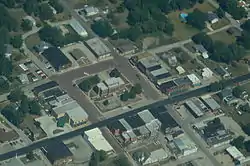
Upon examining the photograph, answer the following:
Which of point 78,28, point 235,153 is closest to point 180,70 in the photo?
point 78,28

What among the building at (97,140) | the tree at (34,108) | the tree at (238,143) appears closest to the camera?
the building at (97,140)

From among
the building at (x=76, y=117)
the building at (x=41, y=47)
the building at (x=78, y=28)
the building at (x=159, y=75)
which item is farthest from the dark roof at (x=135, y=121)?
the building at (x=78, y=28)

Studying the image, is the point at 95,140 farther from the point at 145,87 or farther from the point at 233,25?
the point at 233,25

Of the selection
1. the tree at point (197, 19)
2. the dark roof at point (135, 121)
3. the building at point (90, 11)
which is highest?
the building at point (90, 11)

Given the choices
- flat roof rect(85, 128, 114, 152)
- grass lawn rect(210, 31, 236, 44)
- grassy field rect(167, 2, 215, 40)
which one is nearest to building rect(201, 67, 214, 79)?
grassy field rect(167, 2, 215, 40)

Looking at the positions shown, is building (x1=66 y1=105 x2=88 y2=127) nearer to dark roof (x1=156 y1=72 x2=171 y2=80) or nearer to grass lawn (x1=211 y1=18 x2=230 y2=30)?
dark roof (x1=156 y1=72 x2=171 y2=80)

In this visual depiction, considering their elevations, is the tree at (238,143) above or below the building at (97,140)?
below

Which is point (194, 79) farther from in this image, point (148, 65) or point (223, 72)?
point (148, 65)

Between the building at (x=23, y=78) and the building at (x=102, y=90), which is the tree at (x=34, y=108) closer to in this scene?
the building at (x=23, y=78)
